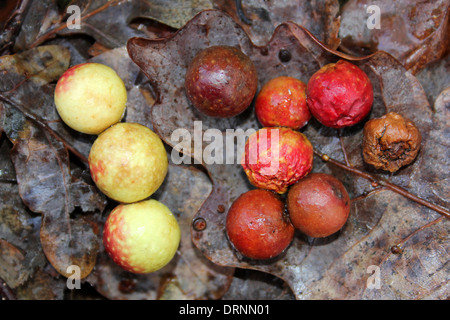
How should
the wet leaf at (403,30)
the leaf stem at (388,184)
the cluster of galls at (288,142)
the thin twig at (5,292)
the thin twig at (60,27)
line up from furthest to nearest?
the thin twig at (60,27), the wet leaf at (403,30), the thin twig at (5,292), the leaf stem at (388,184), the cluster of galls at (288,142)

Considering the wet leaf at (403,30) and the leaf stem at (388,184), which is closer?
the leaf stem at (388,184)

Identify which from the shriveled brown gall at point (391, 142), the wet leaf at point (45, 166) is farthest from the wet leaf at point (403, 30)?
the wet leaf at point (45, 166)

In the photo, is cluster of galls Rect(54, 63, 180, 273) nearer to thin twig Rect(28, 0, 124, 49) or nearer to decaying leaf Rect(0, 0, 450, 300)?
decaying leaf Rect(0, 0, 450, 300)

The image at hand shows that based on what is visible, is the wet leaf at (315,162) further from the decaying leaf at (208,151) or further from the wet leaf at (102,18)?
the wet leaf at (102,18)

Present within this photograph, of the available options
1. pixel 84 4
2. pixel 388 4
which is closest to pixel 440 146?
pixel 388 4

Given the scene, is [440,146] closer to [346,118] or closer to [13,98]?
[346,118]

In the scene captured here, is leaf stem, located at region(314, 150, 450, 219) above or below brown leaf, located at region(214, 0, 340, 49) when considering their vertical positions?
below

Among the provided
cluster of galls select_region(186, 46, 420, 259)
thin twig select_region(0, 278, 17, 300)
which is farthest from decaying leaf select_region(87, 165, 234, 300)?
thin twig select_region(0, 278, 17, 300)
